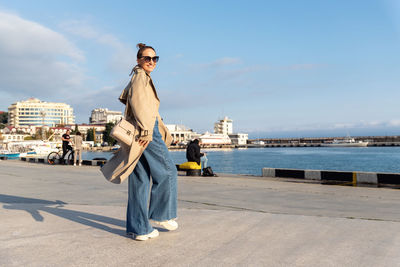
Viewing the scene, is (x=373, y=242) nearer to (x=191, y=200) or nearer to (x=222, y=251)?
(x=222, y=251)

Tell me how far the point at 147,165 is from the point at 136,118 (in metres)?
0.46

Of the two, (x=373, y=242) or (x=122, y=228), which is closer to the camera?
(x=373, y=242)

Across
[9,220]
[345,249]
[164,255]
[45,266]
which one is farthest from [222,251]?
[9,220]

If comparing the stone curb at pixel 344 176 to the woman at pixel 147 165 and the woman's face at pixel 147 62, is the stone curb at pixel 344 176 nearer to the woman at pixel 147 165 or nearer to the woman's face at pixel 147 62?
the woman at pixel 147 165

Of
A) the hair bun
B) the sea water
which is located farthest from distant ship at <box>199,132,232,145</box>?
the hair bun

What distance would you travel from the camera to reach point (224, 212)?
4.35 metres

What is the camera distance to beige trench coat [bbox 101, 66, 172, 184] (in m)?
3.07

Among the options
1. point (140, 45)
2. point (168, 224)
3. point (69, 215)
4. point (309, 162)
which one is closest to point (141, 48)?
point (140, 45)

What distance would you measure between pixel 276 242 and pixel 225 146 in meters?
175

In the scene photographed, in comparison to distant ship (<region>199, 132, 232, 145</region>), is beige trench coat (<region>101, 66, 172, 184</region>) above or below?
below

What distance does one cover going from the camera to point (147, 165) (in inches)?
129

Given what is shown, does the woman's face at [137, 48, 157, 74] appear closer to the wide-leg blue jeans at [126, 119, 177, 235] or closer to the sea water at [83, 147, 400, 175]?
the wide-leg blue jeans at [126, 119, 177, 235]

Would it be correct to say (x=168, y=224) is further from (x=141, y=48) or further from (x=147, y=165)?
(x=141, y=48)

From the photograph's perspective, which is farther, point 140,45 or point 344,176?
point 344,176
